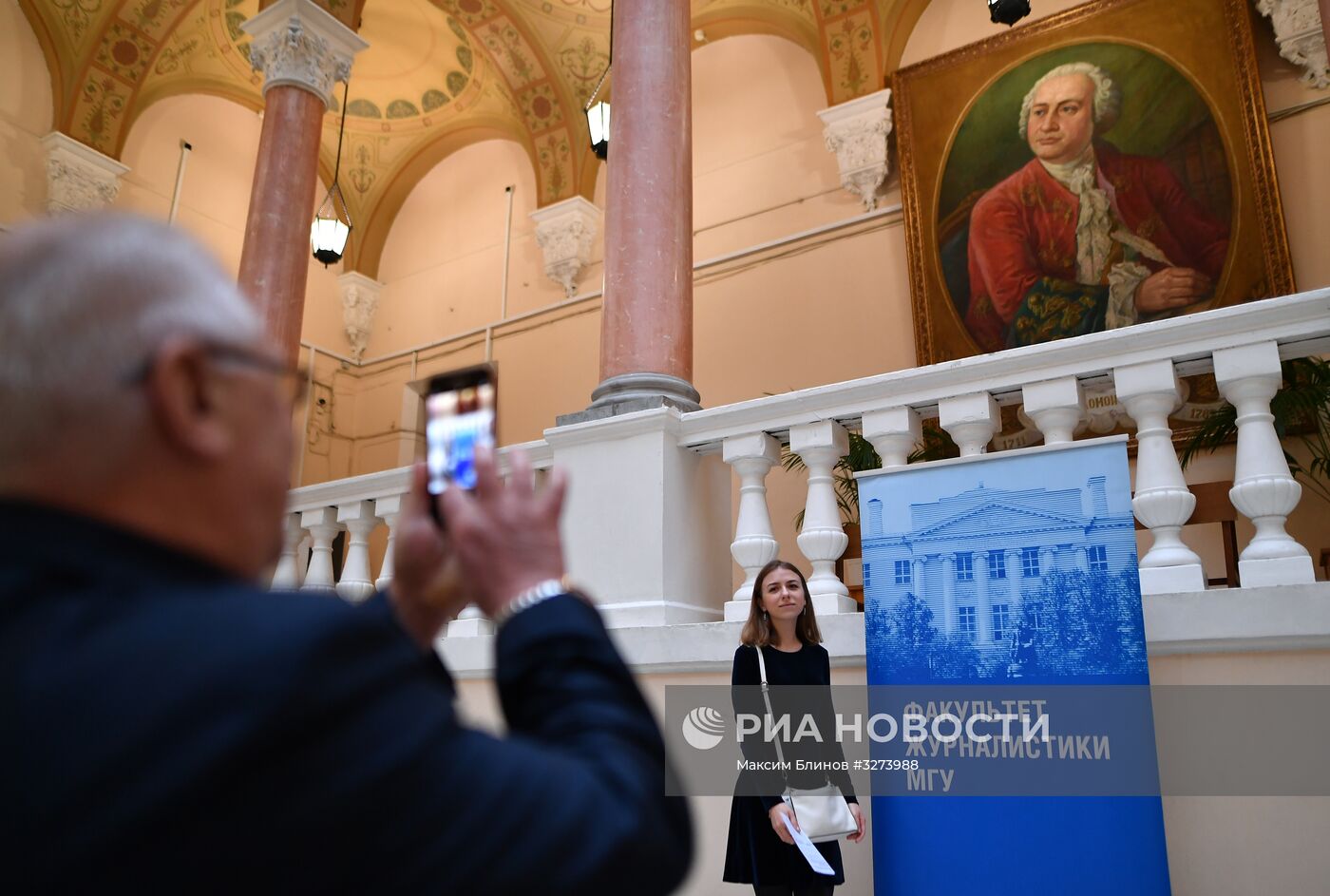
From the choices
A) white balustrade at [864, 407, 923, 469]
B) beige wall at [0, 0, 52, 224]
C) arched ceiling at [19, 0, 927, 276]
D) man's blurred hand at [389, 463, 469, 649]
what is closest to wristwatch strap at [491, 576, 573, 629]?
man's blurred hand at [389, 463, 469, 649]

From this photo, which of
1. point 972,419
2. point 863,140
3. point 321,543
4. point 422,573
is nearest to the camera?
point 422,573

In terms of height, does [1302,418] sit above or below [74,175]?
below

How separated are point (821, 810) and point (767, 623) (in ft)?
2.00

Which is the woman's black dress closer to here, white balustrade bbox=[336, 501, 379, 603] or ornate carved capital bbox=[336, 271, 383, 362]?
white balustrade bbox=[336, 501, 379, 603]

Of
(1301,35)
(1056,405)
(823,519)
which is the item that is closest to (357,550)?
(823,519)

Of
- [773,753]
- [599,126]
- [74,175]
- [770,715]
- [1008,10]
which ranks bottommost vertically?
[773,753]

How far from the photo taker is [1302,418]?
6578 mm

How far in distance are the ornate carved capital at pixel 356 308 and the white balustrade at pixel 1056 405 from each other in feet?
35.6

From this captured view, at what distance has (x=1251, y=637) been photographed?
2775mm

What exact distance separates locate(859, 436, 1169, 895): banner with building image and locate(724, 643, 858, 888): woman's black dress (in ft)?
0.49

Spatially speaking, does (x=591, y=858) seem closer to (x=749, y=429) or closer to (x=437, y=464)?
(x=437, y=464)

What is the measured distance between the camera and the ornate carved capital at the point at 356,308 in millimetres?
12883

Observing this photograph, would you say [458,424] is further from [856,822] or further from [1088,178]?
[1088,178]

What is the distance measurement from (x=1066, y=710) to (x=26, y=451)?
2619mm
